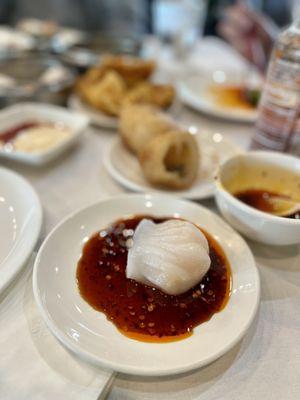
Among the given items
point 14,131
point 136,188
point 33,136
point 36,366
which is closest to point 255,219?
point 136,188

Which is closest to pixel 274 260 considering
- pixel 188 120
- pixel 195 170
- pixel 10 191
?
pixel 195 170

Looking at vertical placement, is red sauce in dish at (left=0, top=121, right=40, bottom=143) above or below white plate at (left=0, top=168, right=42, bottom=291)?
below

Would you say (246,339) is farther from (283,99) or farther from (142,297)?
(283,99)

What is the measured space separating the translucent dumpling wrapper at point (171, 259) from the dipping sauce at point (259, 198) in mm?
322

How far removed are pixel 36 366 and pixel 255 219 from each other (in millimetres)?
741

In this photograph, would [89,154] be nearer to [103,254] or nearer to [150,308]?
[103,254]

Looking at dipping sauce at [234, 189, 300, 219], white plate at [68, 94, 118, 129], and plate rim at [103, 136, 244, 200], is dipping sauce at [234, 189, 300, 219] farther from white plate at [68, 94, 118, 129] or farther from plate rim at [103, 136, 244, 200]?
white plate at [68, 94, 118, 129]

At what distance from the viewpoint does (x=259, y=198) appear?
1.36 m

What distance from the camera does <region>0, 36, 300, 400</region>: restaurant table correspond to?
0.90m

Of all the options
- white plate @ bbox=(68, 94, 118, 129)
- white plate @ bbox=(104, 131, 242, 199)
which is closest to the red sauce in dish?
white plate @ bbox=(68, 94, 118, 129)

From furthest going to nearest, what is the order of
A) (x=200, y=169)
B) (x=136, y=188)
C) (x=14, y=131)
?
(x=14, y=131)
(x=200, y=169)
(x=136, y=188)

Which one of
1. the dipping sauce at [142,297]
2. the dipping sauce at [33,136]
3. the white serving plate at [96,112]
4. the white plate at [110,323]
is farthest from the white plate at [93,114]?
the dipping sauce at [142,297]

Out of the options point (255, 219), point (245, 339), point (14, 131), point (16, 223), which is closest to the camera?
point (245, 339)

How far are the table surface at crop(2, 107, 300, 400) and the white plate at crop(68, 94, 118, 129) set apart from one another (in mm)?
434
